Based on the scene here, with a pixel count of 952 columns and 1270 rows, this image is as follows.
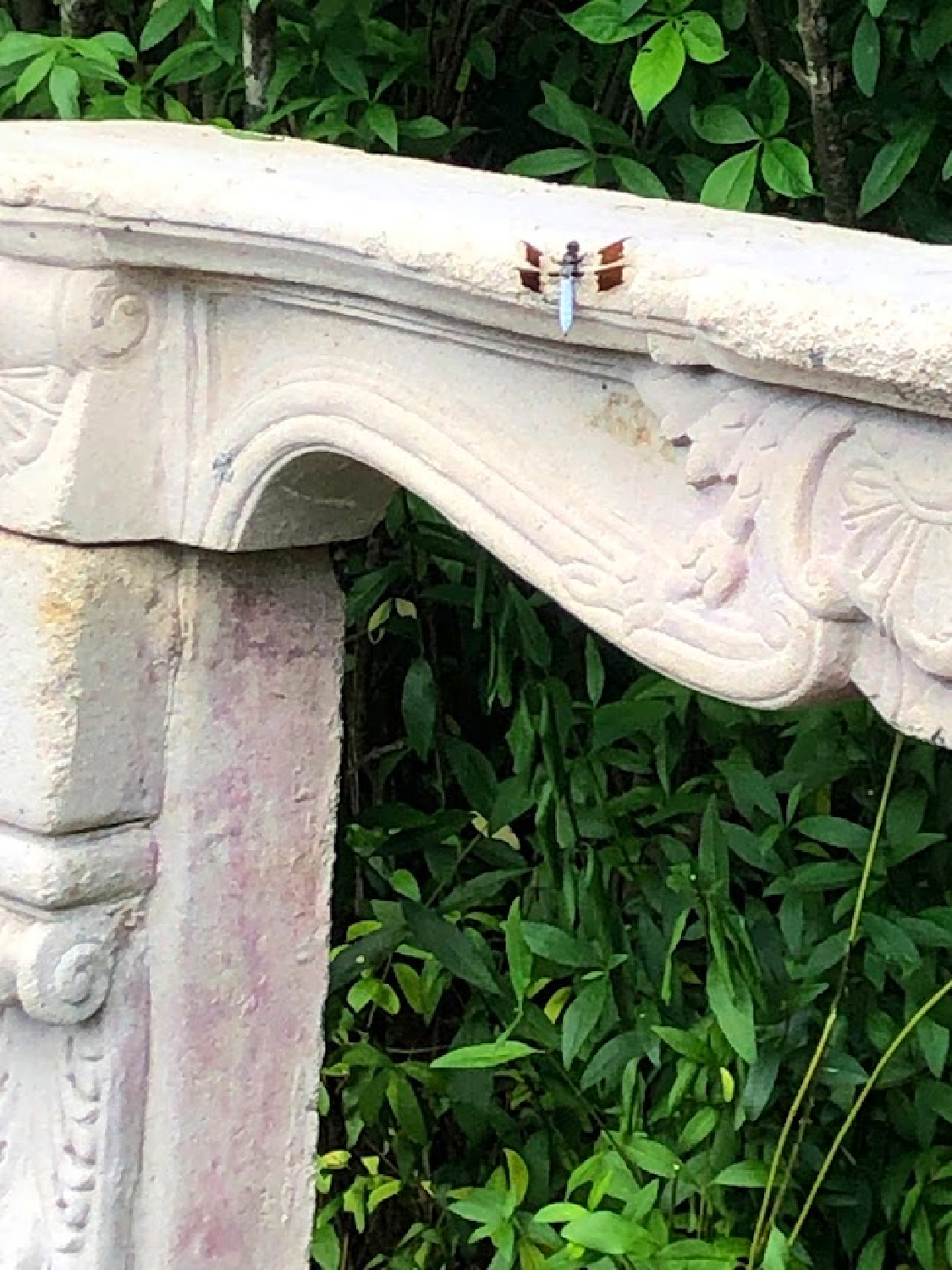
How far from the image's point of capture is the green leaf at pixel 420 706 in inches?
61.7

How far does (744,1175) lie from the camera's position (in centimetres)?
138

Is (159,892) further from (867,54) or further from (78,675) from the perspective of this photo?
(867,54)

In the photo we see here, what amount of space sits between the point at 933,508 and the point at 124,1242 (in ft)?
2.31

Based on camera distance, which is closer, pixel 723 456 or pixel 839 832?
pixel 723 456

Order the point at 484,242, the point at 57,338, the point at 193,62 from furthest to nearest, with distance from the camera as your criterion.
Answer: the point at 193,62 → the point at 57,338 → the point at 484,242

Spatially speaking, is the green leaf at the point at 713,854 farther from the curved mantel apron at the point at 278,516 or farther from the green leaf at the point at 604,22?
the green leaf at the point at 604,22

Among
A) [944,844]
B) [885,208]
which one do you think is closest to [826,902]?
→ [944,844]

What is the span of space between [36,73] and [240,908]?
21.6 inches

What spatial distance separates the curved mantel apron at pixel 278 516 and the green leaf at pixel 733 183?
0.74 ft

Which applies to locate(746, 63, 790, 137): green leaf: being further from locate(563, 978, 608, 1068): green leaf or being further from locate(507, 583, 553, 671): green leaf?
locate(563, 978, 608, 1068): green leaf

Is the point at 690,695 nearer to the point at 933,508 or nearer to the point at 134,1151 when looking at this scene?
A: the point at 134,1151

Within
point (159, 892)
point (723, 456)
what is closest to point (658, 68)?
point (723, 456)

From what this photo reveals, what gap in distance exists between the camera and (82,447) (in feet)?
3.65

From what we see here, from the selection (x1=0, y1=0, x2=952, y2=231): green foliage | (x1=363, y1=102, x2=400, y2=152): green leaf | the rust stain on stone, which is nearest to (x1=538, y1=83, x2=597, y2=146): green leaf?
(x1=0, y1=0, x2=952, y2=231): green foliage
